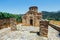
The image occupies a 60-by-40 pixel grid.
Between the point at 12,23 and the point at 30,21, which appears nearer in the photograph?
the point at 12,23

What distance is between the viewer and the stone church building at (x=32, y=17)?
2250 centimetres

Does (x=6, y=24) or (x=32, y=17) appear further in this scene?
(x=32, y=17)

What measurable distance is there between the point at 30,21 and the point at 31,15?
1482 mm

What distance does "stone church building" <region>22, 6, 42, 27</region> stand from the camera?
22.5 meters

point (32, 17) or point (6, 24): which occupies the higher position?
point (32, 17)

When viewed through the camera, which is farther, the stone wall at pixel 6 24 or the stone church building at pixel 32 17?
the stone church building at pixel 32 17

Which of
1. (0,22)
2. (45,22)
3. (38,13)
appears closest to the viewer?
(45,22)

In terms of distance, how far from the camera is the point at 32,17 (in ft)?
76.0

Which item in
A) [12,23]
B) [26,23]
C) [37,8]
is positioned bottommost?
[26,23]

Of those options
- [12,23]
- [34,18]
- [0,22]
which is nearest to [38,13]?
[34,18]

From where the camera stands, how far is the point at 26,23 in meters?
23.7

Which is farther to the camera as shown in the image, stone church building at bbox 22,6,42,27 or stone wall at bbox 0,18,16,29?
stone church building at bbox 22,6,42,27

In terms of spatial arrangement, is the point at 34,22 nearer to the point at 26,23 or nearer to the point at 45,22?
the point at 26,23

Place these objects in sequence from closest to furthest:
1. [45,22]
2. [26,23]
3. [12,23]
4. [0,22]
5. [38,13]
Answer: [45,22] → [12,23] → [0,22] → [38,13] → [26,23]
